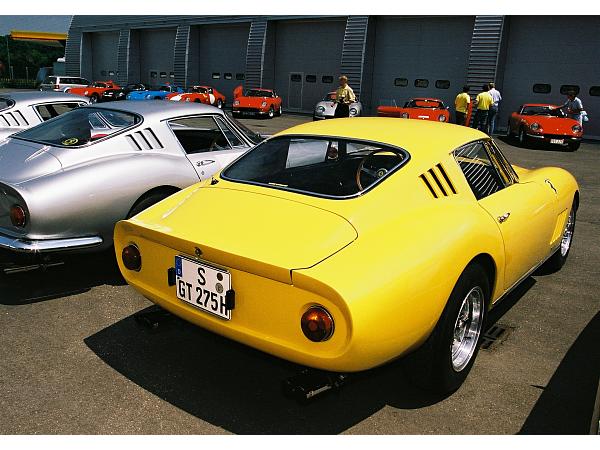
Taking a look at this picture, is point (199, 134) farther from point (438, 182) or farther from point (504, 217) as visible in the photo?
point (504, 217)

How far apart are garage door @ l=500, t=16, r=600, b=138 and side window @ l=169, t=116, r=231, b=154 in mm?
17867

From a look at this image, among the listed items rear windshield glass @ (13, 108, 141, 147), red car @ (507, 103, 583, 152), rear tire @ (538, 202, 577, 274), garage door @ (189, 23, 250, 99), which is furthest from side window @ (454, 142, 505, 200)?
garage door @ (189, 23, 250, 99)

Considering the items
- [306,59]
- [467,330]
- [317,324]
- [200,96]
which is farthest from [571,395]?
[306,59]

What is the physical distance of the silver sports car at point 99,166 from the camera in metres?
3.84

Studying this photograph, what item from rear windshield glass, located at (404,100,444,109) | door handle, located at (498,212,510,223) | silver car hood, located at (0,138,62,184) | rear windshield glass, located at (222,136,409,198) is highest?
rear windshield glass, located at (222,136,409,198)

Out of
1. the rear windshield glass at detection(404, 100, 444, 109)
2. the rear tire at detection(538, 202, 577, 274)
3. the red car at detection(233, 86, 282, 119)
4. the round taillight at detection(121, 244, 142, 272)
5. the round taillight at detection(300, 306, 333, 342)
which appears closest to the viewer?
the round taillight at detection(300, 306, 333, 342)

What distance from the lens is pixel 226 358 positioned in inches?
128

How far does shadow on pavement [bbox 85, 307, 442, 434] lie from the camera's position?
2.62 metres

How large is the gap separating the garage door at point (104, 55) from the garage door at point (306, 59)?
49.0ft

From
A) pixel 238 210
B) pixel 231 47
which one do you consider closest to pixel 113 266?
pixel 238 210

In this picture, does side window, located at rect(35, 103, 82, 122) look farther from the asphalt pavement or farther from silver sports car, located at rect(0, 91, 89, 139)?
the asphalt pavement

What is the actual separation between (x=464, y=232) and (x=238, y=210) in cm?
118

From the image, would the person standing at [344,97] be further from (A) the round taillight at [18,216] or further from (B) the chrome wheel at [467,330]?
(B) the chrome wheel at [467,330]

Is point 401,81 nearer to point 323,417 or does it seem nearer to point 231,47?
point 231,47
